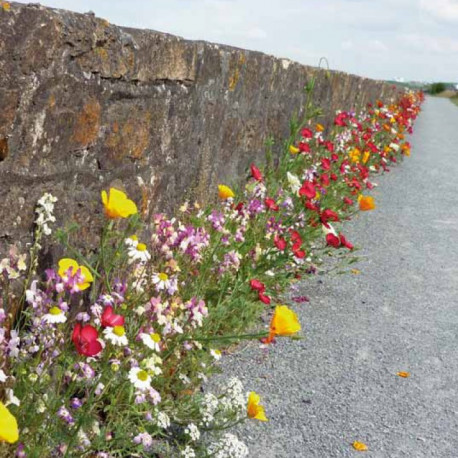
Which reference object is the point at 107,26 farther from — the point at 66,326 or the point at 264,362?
the point at 264,362

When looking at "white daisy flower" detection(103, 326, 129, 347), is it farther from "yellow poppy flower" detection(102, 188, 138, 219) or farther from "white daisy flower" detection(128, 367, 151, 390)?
"yellow poppy flower" detection(102, 188, 138, 219)

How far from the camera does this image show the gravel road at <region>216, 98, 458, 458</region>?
2.94 m

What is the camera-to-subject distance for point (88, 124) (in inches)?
112

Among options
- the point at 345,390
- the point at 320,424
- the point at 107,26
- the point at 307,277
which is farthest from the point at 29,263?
the point at 307,277

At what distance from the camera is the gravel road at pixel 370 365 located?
9.66 feet

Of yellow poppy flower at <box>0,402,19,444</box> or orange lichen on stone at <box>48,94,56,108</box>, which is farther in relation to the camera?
orange lichen on stone at <box>48,94,56,108</box>

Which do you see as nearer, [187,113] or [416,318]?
[187,113]

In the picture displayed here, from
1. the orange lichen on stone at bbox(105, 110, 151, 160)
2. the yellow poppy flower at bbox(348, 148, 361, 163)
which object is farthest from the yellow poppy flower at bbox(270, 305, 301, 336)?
the yellow poppy flower at bbox(348, 148, 361, 163)

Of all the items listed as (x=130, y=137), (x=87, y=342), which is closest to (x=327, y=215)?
(x=130, y=137)

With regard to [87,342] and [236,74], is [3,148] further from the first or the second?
[236,74]

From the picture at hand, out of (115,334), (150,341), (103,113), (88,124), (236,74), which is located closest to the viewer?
(115,334)

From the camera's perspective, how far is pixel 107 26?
288cm

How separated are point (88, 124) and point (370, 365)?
1.89 meters

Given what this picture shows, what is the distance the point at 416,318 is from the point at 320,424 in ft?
5.32
